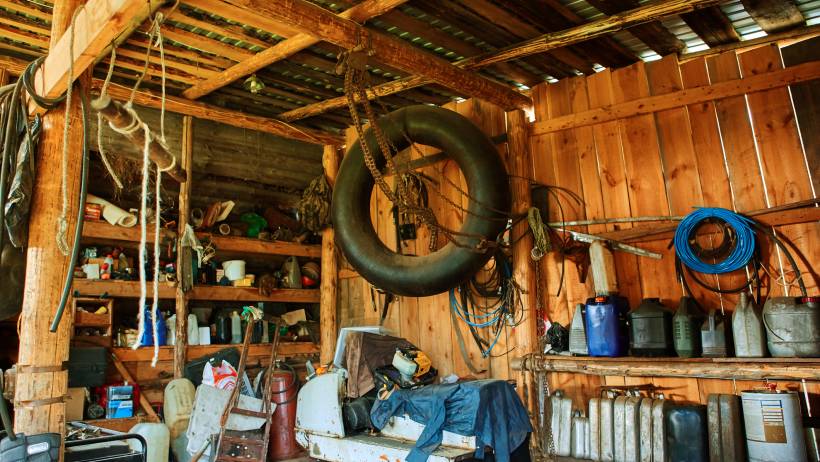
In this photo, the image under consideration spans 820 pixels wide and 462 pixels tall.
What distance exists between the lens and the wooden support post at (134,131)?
212 centimetres

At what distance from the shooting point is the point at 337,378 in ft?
15.7

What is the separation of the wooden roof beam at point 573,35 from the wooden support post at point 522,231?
2.03ft

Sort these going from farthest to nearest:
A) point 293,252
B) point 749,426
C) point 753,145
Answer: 1. point 293,252
2. point 753,145
3. point 749,426

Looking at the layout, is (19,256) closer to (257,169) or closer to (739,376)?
(257,169)

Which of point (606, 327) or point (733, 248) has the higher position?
point (733, 248)

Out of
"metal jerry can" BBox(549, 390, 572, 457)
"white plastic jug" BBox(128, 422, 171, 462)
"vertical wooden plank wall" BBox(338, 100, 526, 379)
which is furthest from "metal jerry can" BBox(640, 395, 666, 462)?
"white plastic jug" BBox(128, 422, 171, 462)

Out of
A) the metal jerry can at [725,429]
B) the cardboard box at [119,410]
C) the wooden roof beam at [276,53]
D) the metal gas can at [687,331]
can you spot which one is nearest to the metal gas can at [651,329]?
the metal gas can at [687,331]

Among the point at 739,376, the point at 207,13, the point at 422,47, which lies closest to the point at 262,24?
the point at 207,13

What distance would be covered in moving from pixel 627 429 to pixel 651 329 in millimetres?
709

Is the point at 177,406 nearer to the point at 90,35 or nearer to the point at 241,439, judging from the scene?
the point at 241,439

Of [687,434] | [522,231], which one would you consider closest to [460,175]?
[522,231]

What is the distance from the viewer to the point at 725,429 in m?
3.75

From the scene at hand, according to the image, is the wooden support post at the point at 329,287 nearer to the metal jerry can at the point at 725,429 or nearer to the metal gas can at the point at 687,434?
the metal gas can at the point at 687,434

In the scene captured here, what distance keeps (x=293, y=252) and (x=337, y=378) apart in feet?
6.87
